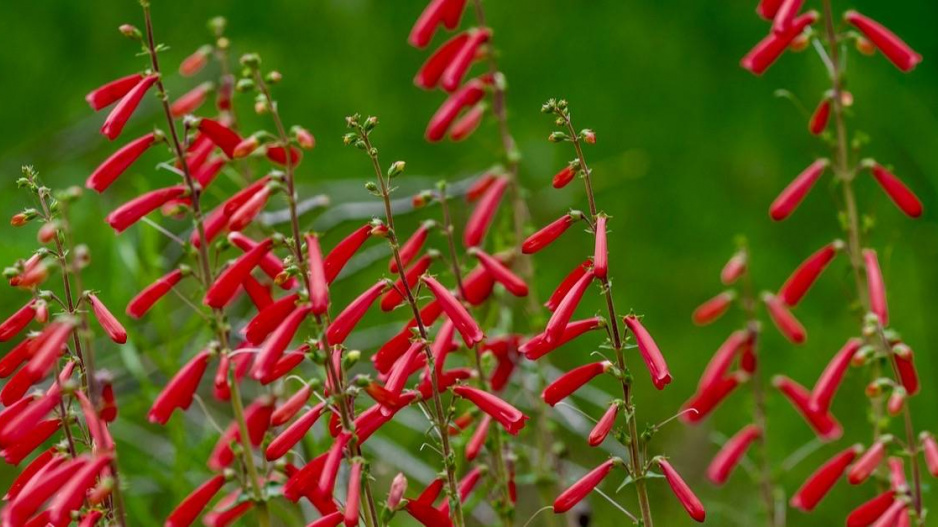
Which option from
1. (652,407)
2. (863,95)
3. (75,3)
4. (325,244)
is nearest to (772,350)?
(652,407)

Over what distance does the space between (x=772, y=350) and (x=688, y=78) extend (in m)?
1.74

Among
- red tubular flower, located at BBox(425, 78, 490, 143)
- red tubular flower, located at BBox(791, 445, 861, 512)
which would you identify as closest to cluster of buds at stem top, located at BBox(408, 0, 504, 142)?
red tubular flower, located at BBox(425, 78, 490, 143)

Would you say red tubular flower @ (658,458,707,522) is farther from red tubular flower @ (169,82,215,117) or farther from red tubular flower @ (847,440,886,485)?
red tubular flower @ (169,82,215,117)

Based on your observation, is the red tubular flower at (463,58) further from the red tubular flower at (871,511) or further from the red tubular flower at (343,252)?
the red tubular flower at (871,511)

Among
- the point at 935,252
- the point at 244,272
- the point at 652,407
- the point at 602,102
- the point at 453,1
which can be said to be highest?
the point at 453,1

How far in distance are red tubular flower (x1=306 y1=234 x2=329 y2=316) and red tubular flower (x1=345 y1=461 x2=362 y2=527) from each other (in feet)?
0.80

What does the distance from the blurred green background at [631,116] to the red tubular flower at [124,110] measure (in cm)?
347

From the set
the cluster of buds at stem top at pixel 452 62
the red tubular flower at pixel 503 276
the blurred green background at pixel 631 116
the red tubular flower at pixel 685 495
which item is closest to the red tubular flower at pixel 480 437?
the red tubular flower at pixel 503 276

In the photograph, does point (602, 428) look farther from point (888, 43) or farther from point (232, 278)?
point (888, 43)

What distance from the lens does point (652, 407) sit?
609 cm

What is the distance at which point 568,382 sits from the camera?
7.16 feet

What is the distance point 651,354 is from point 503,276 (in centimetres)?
52

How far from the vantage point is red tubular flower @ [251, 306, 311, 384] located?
1960 millimetres

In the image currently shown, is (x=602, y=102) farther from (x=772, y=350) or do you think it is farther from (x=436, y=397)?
(x=436, y=397)
